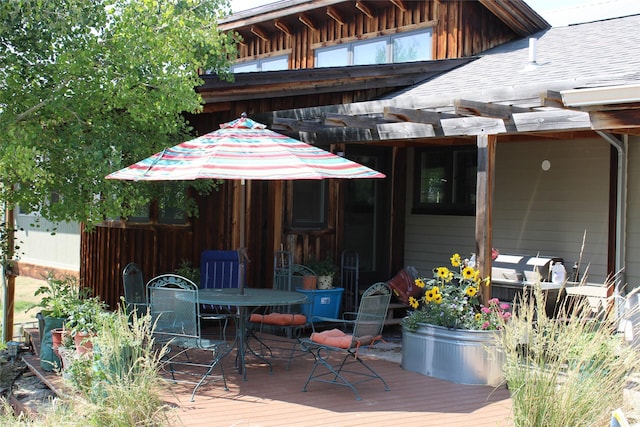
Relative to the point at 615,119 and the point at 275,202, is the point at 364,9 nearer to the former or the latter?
the point at 275,202

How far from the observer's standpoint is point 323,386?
5949 mm

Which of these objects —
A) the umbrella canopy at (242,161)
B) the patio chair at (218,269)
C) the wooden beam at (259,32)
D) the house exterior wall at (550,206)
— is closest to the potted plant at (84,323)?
the umbrella canopy at (242,161)

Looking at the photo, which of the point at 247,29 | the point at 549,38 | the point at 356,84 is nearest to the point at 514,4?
the point at 549,38

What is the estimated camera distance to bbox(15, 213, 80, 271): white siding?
→ 44.5 feet

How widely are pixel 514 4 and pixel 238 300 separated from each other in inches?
266

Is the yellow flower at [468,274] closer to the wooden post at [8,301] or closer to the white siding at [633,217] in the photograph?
the white siding at [633,217]

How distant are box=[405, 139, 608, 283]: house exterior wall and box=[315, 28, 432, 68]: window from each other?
77.8 inches

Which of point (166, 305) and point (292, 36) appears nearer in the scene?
point (166, 305)

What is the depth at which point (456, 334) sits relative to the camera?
6199mm

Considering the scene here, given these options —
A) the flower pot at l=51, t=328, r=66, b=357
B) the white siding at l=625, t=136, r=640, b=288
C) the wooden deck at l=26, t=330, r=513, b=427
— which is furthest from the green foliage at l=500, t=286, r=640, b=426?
the white siding at l=625, t=136, r=640, b=288

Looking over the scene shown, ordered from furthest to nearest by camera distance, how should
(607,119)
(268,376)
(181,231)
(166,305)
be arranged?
(181,231) < (268,376) < (166,305) < (607,119)

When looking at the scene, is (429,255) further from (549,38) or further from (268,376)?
(268,376)

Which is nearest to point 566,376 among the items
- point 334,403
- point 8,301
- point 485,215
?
point 334,403

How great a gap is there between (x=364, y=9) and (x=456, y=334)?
20.3 feet
